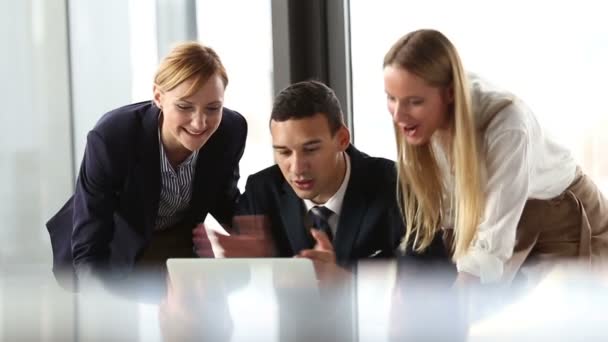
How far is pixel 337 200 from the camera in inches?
→ 61.9

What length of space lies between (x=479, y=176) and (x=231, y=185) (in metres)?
0.45

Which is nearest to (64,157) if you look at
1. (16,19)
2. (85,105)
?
(85,105)

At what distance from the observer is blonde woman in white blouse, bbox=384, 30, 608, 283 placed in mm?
1461

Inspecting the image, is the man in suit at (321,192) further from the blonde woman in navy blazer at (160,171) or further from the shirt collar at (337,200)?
the blonde woman in navy blazer at (160,171)

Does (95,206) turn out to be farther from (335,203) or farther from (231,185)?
(335,203)

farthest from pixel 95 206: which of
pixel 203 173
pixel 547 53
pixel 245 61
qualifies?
pixel 547 53

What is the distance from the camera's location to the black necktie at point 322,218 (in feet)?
5.19

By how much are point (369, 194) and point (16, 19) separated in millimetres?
848

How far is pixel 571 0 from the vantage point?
5.68 ft

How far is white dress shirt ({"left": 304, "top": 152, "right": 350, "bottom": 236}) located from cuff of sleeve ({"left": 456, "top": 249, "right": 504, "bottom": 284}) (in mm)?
206

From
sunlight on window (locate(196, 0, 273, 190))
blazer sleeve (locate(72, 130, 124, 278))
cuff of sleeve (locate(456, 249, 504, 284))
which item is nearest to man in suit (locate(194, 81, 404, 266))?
cuff of sleeve (locate(456, 249, 504, 284))

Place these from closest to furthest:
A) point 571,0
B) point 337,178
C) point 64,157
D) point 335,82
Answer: point 337,178 → point 571,0 → point 335,82 → point 64,157

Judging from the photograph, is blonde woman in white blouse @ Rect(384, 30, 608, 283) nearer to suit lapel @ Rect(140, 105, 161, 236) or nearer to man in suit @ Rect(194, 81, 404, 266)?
man in suit @ Rect(194, 81, 404, 266)

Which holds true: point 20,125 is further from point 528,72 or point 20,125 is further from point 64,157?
point 528,72
